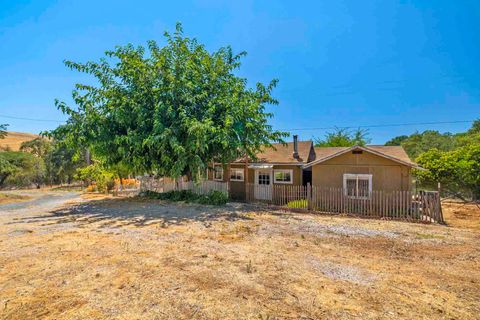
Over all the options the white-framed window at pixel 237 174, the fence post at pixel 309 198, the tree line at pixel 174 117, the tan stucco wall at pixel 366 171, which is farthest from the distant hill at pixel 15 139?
the tan stucco wall at pixel 366 171

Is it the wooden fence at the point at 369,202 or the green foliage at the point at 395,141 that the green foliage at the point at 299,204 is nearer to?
the wooden fence at the point at 369,202

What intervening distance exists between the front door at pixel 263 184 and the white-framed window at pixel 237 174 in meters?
1.15

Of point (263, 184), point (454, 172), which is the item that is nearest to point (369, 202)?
point (263, 184)

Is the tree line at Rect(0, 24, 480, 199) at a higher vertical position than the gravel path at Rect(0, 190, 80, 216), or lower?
higher

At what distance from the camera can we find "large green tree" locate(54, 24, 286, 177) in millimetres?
13867

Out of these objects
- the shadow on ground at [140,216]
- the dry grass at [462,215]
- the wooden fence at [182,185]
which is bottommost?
the dry grass at [462,215]

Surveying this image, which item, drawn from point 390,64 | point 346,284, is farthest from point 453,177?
point 346,284

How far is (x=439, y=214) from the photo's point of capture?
10695 mm

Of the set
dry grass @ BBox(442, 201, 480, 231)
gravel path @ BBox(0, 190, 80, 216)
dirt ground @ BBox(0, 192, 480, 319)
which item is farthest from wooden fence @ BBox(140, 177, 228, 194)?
dry grass @ BBox(442, 201, 480, 231)

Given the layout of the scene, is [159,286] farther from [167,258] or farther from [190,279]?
[167,258]

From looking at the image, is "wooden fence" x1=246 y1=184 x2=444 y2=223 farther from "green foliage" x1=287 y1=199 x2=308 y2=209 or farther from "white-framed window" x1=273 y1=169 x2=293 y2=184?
"white-framed window" x1=273 y1=169 x2=293 y2=184

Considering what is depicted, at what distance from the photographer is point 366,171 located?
43.9 feet

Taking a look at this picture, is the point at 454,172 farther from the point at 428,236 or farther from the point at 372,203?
the point at 428,236

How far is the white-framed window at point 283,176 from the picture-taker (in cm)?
1758
